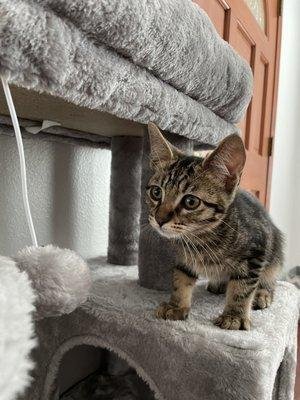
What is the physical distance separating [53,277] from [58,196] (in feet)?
2.19

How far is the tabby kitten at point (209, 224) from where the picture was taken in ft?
2.29

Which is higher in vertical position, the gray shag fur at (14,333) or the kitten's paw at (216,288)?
the gray shag fur at (14,333)

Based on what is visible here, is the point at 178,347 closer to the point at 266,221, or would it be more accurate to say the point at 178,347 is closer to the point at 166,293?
the point at 166,293

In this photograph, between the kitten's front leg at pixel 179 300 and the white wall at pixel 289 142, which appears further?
the white wall at pixel 289 142

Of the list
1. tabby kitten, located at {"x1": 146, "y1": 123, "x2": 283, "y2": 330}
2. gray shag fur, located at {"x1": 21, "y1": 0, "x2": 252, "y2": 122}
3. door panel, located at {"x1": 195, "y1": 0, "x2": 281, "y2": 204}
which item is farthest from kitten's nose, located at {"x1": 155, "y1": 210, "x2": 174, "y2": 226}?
door panel, located at {"x1": 195, "y1": 0, "x2": 281, "y2": 204}

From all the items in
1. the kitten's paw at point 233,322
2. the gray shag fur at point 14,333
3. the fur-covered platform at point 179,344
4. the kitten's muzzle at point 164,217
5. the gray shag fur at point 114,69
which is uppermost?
the gray shag fur at point 114,69

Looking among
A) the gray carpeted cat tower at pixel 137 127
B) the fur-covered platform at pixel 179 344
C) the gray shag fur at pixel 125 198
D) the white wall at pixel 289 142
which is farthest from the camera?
the white wall at pixel 289 142

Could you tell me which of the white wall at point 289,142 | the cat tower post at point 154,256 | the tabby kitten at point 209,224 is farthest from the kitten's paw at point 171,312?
the white wall at point 289,142

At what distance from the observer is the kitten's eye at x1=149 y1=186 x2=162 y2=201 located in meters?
0.75

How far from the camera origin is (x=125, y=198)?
3.50 feet

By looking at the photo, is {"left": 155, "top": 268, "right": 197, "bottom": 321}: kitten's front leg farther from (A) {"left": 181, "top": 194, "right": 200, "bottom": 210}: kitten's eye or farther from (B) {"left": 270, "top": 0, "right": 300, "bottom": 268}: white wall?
(B) {"left": 270, "top": 0, "right": 300, "bottom": 268}: white wall

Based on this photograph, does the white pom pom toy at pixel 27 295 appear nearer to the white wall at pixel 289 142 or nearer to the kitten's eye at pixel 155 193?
the kitten's eye at pixel 155 193

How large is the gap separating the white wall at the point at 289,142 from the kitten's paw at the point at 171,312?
188 centimetres

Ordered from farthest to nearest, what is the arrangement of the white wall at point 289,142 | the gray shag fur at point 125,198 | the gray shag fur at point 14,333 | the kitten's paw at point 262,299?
the white wall at point 289,142
the gray shag fur at point 125,198
the kitten's paw at point 262,299
the gray shag fur at point 14,333
